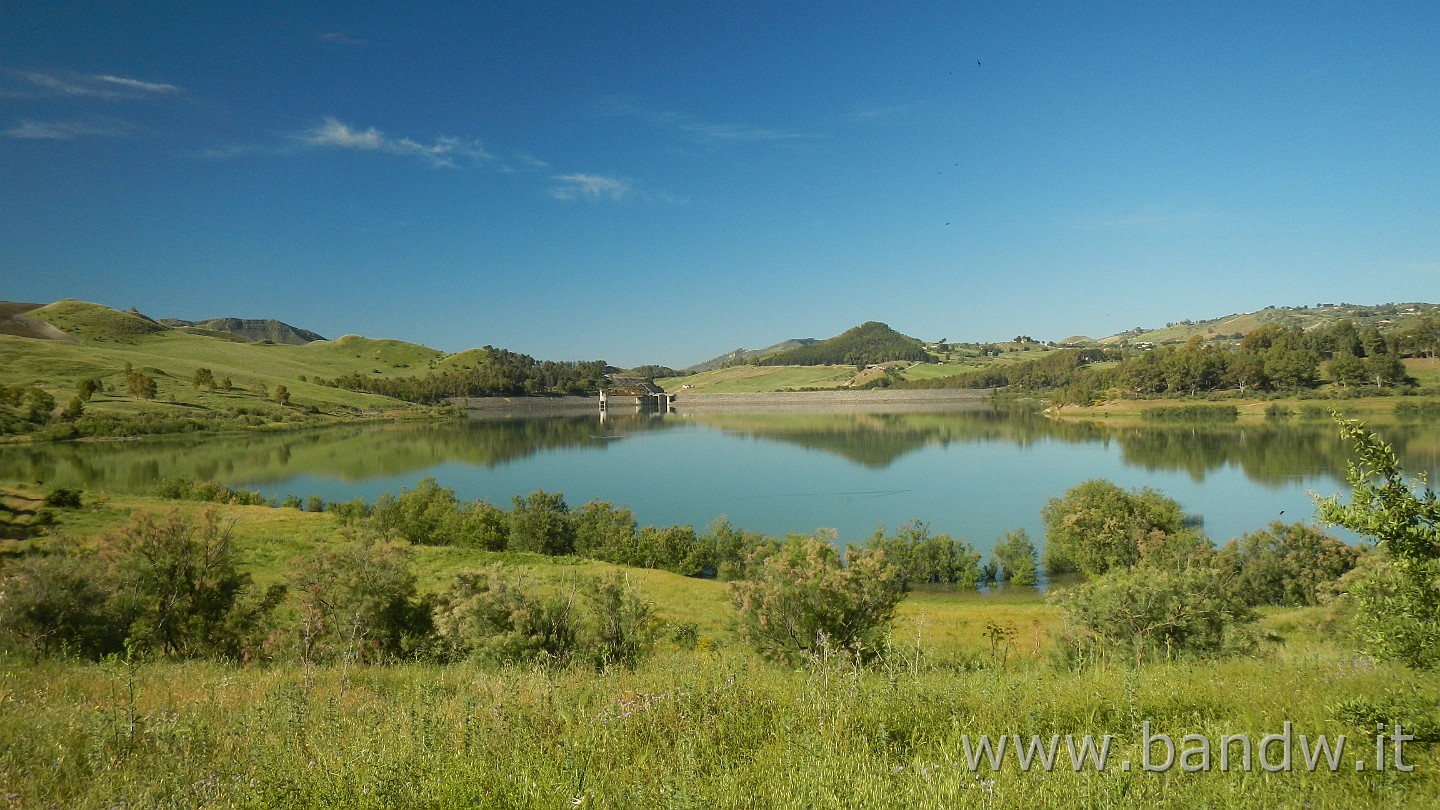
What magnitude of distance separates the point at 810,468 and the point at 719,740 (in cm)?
6561

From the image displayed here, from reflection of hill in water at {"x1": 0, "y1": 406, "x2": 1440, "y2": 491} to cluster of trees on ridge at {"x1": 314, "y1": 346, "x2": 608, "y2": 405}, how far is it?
34.8 metres

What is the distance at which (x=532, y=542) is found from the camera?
121ft

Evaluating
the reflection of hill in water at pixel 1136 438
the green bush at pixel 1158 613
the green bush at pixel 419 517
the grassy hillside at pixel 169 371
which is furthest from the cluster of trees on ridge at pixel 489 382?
the green bush at pixel 1158 613

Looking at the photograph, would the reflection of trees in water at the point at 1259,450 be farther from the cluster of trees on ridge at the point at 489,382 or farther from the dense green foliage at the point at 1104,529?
the cluster of trees on ridge at the point at 489,382

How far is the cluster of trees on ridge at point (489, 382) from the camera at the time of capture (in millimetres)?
146625

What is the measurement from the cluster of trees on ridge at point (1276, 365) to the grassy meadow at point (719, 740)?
115 meters

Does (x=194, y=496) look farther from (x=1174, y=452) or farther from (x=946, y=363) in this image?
(x=946, y=363)

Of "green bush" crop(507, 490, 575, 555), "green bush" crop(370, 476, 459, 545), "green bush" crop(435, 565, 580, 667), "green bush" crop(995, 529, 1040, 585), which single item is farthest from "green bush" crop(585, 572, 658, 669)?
"green bush" crop(995, 529, 1040, 585)

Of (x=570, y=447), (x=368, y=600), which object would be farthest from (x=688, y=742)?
(x=570, y=447)

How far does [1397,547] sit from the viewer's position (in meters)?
3.07

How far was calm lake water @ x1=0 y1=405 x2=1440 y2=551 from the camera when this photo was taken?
46.1 meters

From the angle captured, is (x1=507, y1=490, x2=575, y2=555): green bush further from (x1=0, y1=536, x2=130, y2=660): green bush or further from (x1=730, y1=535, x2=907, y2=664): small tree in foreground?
(x1=730, y1=535, x2=907, y2=664): small tree in foreground

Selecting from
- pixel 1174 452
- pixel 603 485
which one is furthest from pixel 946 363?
pixel 603 485

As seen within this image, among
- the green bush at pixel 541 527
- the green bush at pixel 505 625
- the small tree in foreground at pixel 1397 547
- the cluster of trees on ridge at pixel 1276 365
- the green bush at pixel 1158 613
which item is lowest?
the green bush at pixel 541 527
